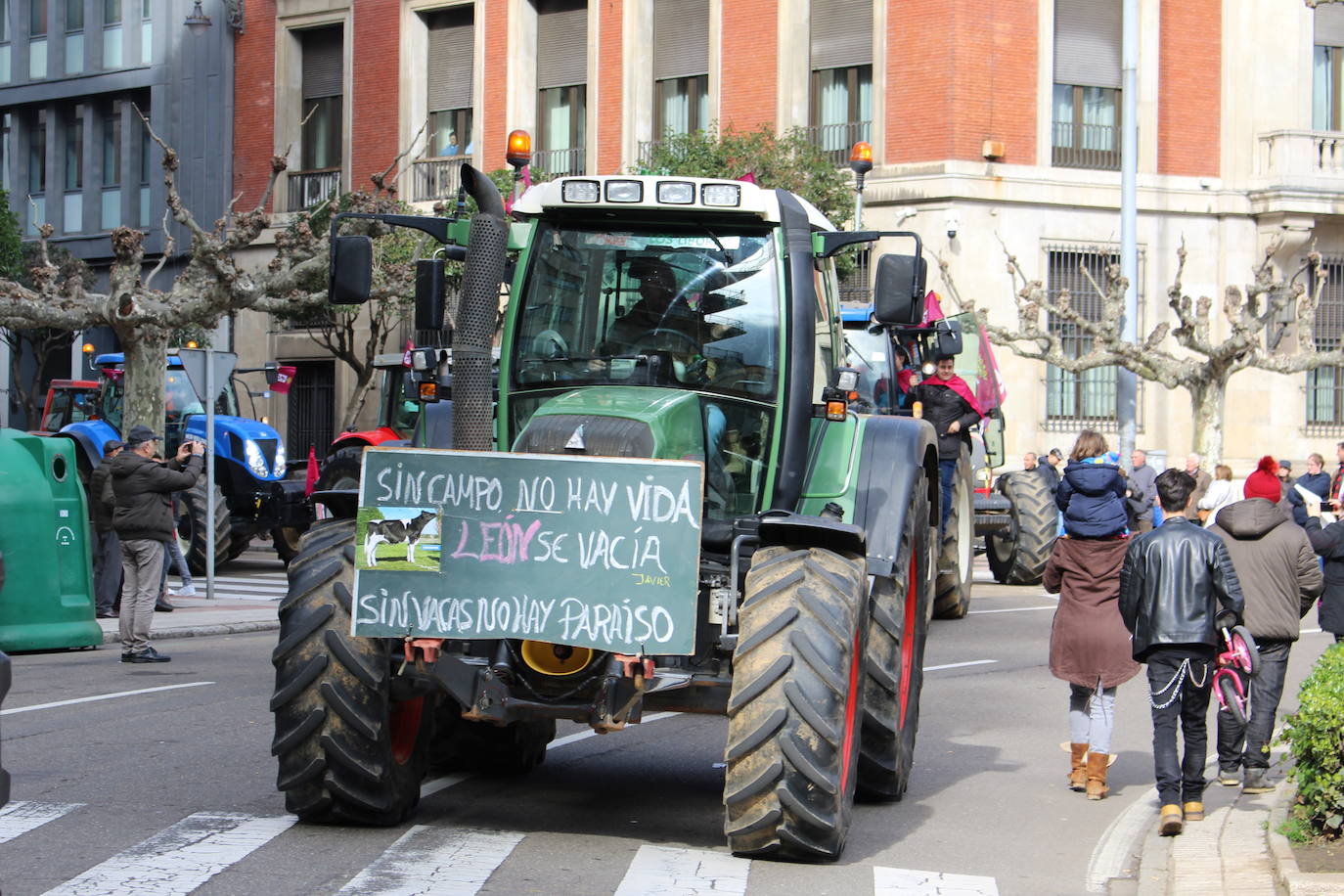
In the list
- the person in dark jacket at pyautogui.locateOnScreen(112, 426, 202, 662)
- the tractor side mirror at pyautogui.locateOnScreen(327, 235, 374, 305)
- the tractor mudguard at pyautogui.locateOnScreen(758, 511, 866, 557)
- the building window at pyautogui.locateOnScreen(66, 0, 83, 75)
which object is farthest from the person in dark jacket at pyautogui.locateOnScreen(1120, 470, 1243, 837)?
the building window at pyautogui.locateOnScreen(66, 0, 83, 75)

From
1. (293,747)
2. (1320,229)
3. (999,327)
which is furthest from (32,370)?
(293,747)

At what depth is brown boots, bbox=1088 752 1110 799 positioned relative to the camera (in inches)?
365

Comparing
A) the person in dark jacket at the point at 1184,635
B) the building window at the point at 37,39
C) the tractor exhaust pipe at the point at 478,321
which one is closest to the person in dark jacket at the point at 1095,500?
the person in dark jacket at the point at 1184,635

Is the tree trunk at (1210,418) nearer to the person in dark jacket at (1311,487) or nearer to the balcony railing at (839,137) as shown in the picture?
the person in dark jacket at (1311,487)

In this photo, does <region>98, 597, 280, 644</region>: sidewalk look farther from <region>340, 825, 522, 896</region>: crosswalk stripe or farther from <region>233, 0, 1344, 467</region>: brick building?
<region>233, 0, 1344, 467</region>: brick building

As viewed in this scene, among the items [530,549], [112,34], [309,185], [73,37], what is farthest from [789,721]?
[73,37]

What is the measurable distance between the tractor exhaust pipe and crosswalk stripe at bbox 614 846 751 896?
1.90 meters

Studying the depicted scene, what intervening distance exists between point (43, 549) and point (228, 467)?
8.54 metres

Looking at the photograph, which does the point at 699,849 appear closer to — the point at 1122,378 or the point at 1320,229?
the point at 1122,378

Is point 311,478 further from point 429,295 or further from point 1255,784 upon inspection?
point 1255,784

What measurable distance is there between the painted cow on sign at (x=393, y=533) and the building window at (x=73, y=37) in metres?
36.6

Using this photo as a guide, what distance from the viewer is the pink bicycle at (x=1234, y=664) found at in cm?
856

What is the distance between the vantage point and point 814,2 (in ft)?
108

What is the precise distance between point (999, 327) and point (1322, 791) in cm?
2196
